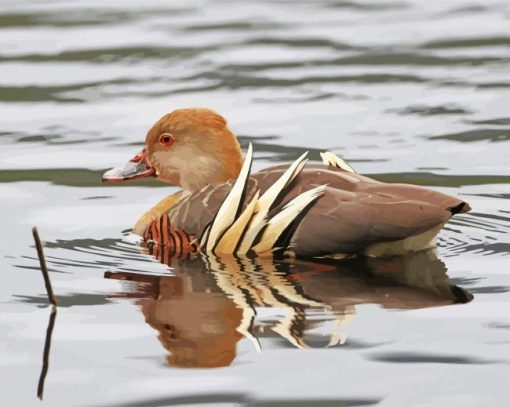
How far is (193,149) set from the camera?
10.8 metres

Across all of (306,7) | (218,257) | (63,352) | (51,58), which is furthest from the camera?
(306,7)

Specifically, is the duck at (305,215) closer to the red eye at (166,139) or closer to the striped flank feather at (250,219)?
the striped flank feather at (250,219)

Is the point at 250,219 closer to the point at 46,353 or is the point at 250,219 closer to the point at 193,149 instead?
the point at 193,149

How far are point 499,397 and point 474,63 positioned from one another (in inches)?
370

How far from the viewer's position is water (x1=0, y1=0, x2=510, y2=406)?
7.72 meters

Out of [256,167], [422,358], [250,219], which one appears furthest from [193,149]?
[422,358]

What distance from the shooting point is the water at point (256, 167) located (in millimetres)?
7723

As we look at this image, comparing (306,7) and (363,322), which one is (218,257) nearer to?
(363,322)

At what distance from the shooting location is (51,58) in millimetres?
17062

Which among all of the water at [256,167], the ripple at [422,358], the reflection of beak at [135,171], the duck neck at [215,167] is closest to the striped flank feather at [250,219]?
the water at [256,167]

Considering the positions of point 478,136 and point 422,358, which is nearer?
point 422,358

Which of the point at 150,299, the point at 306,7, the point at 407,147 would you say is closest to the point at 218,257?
the point at 150,299

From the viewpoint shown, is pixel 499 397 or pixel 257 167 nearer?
pixel 499 397

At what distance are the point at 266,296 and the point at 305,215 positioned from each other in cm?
81
